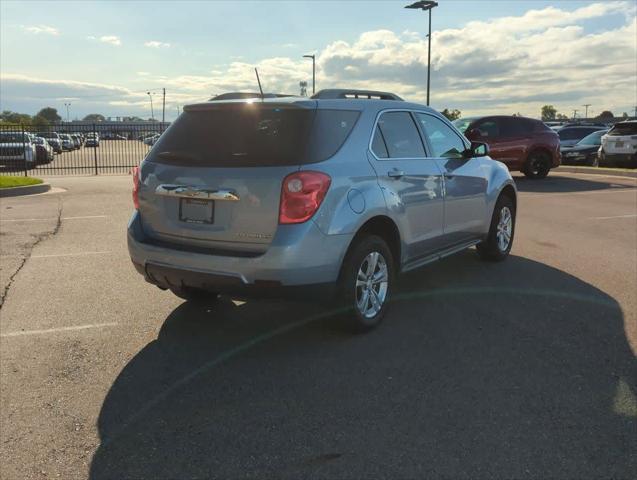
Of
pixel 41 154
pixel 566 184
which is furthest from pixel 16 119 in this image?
pixel 566 184

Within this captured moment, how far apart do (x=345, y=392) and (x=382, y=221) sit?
1504 millimetres

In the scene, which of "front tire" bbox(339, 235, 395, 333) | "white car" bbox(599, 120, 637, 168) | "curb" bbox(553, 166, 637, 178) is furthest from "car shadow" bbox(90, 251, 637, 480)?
"white car" bbox(599, 120, 637, 168)

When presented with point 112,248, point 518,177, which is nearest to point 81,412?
point 112,248

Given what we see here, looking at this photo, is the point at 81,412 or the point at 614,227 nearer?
the point at 81,412

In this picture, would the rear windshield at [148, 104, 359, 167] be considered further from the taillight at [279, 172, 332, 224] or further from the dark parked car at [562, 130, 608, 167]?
the dark parked car at [562, 130, 608, 167]

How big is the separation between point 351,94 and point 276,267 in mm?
1833

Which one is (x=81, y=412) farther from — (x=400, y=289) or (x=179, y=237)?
(x=400, y=289)

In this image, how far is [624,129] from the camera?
19422mm

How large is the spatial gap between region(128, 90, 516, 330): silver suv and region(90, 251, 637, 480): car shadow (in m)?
0.48

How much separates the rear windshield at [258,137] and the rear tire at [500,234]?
286 centimetres

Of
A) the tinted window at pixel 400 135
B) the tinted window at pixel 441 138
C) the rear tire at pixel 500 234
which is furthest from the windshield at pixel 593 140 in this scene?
the tinted window at pixel 400 135

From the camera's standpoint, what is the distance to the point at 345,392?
354 cm

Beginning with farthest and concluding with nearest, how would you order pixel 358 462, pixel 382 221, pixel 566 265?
pixel 566 265 → pixel 382 221 → pixel 358 462

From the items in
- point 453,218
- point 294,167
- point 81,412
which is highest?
point 294,167
